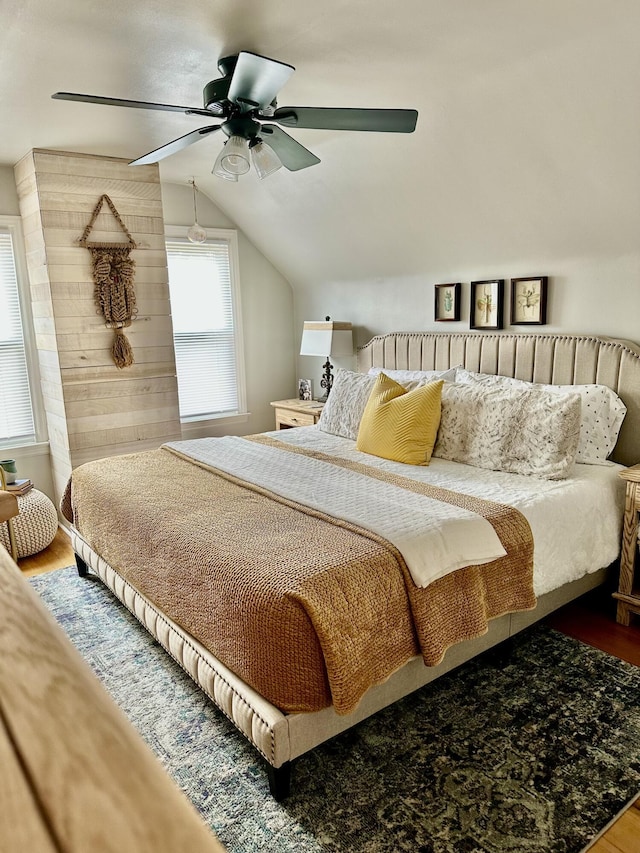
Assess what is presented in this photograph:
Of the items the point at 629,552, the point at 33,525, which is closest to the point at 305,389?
the point at 33,525

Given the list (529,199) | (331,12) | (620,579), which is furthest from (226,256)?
(620,579)

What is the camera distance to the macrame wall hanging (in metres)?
3.96

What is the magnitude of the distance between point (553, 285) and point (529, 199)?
0.52m

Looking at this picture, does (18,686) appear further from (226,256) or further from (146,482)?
(226,256)

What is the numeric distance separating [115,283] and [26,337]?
0.79 metres

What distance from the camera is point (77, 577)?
3588 mm

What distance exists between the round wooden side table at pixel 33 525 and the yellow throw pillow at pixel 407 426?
2.17m

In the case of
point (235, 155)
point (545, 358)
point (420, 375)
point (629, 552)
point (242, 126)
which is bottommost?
point (629, 552)

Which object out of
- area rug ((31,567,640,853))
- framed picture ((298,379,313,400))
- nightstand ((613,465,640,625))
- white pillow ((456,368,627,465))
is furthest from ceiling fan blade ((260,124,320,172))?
framed picture ((298,379,313,400))

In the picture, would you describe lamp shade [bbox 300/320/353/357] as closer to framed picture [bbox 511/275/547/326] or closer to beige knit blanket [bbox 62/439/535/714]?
framed picture [bbox 511/275/547/326]

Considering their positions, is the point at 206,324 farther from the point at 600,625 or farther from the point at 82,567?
the point at 600,625

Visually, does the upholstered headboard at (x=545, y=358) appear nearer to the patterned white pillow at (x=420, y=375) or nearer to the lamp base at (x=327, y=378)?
the patterned white pillow at (x=420, y=375)

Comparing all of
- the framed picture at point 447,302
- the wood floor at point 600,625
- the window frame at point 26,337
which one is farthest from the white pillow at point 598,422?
the window frame at point 26,337

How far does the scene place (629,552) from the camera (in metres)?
2.83
